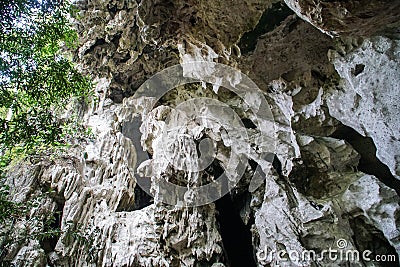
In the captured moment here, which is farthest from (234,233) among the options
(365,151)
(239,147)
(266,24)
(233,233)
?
(266,24)

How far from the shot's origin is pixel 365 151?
6035 mm

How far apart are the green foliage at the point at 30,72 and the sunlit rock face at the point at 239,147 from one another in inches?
68.5

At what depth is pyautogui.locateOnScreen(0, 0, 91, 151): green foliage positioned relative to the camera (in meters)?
3.89

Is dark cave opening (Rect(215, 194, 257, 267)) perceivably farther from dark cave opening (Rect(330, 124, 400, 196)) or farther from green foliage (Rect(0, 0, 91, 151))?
green foliage (Rect(0, 0, 91, 151))

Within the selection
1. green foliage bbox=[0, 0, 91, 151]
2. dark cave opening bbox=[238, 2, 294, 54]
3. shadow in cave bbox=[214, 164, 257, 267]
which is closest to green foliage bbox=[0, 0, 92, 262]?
green foliage bbox=[0, 0, 91, 151]

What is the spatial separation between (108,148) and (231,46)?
5136 millimetres

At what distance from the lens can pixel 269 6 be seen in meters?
5.20

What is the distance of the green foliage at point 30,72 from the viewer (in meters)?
3.89

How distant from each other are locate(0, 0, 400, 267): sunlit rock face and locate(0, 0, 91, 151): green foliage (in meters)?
1.74

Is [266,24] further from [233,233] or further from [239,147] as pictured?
[233,233]

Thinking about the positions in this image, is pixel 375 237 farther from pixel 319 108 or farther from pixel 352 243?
pixel 319 108

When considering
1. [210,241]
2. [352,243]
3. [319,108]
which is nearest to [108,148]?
[210,241]

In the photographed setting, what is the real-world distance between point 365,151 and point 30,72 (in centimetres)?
622

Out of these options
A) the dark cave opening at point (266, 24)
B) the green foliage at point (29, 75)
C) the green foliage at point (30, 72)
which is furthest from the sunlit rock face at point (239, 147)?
the green foliage at point (30, 72)
